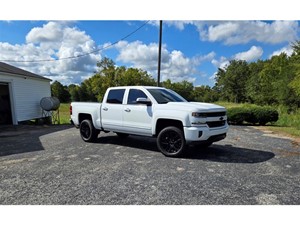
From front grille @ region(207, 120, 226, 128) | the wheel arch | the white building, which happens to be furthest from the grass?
the white building

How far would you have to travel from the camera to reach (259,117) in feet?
42.1

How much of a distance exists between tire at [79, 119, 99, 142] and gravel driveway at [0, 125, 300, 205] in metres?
0.83

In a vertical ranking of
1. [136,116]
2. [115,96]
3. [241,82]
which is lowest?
[136,116]

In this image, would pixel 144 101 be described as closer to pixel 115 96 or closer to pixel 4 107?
pixel 115 96

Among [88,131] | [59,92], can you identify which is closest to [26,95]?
[88,131]

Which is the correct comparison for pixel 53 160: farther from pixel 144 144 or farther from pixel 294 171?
pixel 294 171

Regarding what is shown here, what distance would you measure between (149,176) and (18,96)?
1454cm

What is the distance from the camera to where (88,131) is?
7.89 meters

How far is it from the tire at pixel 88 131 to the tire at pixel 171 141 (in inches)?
112

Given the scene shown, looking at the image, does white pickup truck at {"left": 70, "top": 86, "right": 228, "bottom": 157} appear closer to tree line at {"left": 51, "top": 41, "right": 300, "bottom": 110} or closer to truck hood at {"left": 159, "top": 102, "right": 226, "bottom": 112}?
truck hood at {"left": 159, "top": 102, "right": 226, "bottom": 112}

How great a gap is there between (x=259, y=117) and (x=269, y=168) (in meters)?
8.79

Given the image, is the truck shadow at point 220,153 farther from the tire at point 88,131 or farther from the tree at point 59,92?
the tree at point 59,92

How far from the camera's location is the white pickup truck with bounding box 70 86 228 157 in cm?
536

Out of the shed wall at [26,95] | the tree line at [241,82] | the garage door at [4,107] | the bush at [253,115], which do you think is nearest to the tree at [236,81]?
the tree line at [241,82]
